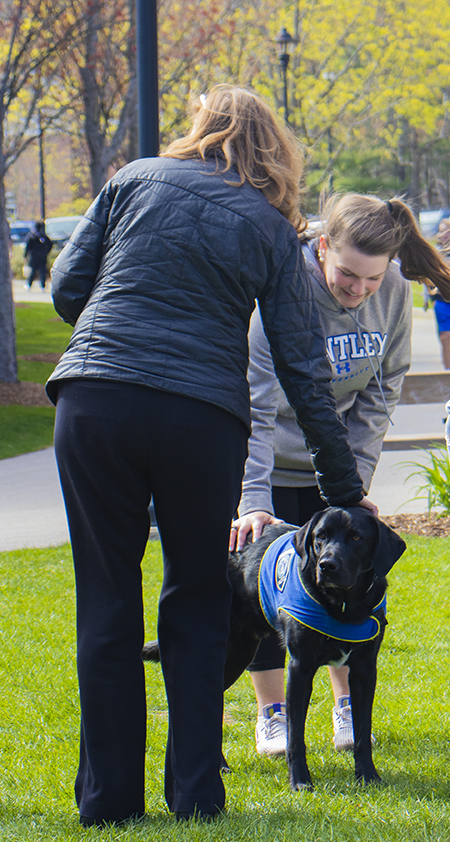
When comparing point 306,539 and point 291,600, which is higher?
point 306,539

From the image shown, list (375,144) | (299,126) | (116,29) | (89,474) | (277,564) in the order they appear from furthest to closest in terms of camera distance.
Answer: (375,144) < (299,126) < (116,29) < (277,564) < (89,474)

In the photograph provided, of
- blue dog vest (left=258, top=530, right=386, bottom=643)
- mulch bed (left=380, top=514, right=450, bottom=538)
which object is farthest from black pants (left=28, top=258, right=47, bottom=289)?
blue dog vest (left=258, top=530, right=386, bottom=643)

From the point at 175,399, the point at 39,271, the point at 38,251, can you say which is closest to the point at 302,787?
the point at 175,399

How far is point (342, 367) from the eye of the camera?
3.15 metres

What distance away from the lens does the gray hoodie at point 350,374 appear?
3.01 metres

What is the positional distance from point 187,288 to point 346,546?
3.17 ft

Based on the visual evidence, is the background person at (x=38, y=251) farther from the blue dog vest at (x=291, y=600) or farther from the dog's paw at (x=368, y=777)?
the dog's paw at (x=368, y=777)

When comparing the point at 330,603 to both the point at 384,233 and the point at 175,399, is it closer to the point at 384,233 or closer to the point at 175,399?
the point at 175,399

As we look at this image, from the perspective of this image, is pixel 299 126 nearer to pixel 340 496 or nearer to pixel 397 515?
pixel 397 515

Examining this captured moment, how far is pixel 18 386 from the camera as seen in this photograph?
1190 centimetres

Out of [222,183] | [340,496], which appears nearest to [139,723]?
[340,496]

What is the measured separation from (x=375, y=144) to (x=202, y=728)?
40.0 meters

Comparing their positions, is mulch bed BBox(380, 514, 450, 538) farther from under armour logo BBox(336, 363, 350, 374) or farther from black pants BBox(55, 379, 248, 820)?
black pants BBox(55, 379, 248, 820)

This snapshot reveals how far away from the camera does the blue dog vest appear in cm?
269
